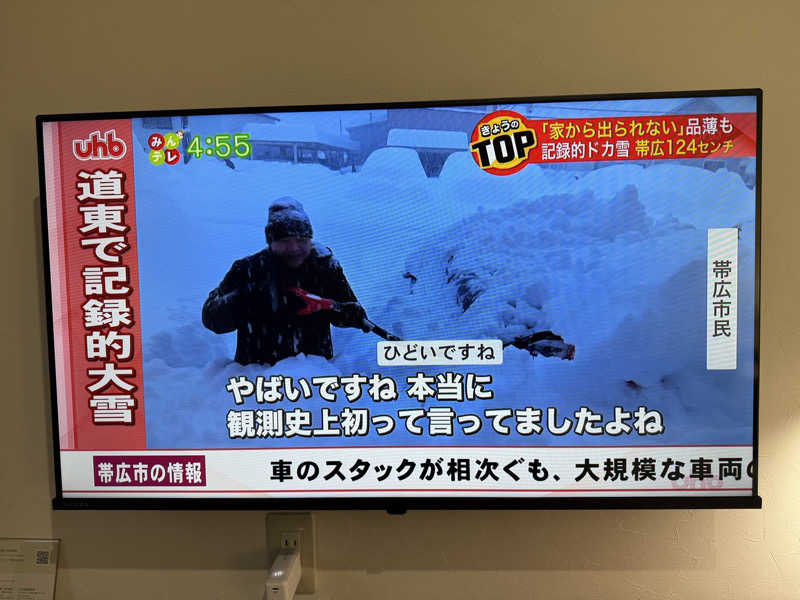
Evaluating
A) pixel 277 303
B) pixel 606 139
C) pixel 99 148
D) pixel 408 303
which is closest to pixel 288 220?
pixel 277 303

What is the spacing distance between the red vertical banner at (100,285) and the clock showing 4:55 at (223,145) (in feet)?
0.53

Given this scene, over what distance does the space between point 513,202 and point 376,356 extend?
0.48 m

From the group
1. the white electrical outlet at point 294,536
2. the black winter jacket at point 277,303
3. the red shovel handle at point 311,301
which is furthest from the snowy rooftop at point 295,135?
the white electrical outlet at point 294,536

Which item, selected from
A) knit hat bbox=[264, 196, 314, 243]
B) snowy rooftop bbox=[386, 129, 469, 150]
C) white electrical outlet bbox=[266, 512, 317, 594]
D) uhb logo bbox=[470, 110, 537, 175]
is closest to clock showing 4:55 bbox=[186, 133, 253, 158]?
knit hat bbox=[264, 196, 314, 243]

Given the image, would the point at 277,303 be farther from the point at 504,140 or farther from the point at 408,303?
the point at 504,140

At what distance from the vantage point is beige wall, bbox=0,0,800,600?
1.36m

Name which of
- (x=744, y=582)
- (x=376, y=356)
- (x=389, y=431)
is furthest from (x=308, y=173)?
(x=744, y=582)

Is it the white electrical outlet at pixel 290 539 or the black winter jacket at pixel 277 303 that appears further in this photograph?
the white electrical outlet at pixel 290 539

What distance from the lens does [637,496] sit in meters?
1.29

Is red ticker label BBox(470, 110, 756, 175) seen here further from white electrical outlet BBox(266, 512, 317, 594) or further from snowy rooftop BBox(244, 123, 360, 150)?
white electrical outlet BBox(266, 512, 317, 594)

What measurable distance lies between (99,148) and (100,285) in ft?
1.07

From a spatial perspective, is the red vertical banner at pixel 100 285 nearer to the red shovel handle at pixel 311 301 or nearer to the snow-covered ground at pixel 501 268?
the snow-covered ground at pixel 501 268

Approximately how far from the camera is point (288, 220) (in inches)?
51.4

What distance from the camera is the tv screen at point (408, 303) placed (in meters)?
1.27
